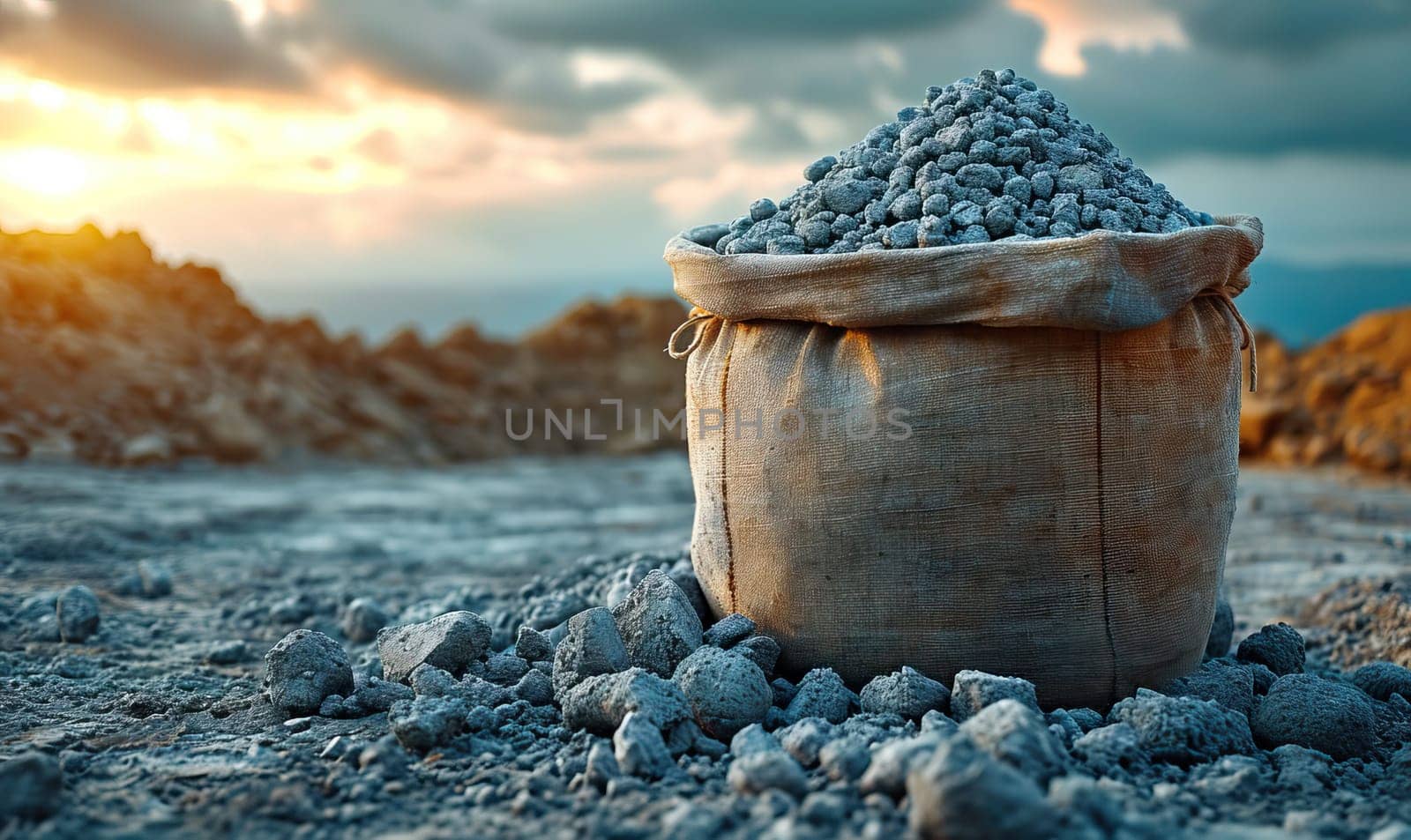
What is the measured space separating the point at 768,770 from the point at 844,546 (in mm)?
729

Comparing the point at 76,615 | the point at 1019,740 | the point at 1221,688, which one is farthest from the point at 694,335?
the point at 76,615

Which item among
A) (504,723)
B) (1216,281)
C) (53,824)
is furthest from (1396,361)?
(53,824)

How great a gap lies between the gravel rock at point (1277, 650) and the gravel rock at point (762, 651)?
1.50m

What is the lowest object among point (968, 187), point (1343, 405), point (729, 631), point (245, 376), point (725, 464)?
point (729, 631)

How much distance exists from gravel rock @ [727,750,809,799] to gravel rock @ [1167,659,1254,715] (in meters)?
1.20

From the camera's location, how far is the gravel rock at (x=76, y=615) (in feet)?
12.2

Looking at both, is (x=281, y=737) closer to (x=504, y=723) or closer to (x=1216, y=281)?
(x=504, y=723)

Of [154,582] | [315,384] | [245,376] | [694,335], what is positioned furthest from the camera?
[315,384]

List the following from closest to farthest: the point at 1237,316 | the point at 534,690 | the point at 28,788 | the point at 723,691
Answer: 1. the point at 28,788
2. the point at 723,691
3. the point at 534,690
4. the point at 1237,316

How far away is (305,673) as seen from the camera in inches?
110

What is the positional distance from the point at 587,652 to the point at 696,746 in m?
0.41

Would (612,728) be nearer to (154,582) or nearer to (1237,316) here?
(1237,316)

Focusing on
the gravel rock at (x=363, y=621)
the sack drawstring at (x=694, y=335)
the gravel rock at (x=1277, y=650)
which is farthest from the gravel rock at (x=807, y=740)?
the gravel rock at (x=363, y=621)

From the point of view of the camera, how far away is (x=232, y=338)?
10570mm
